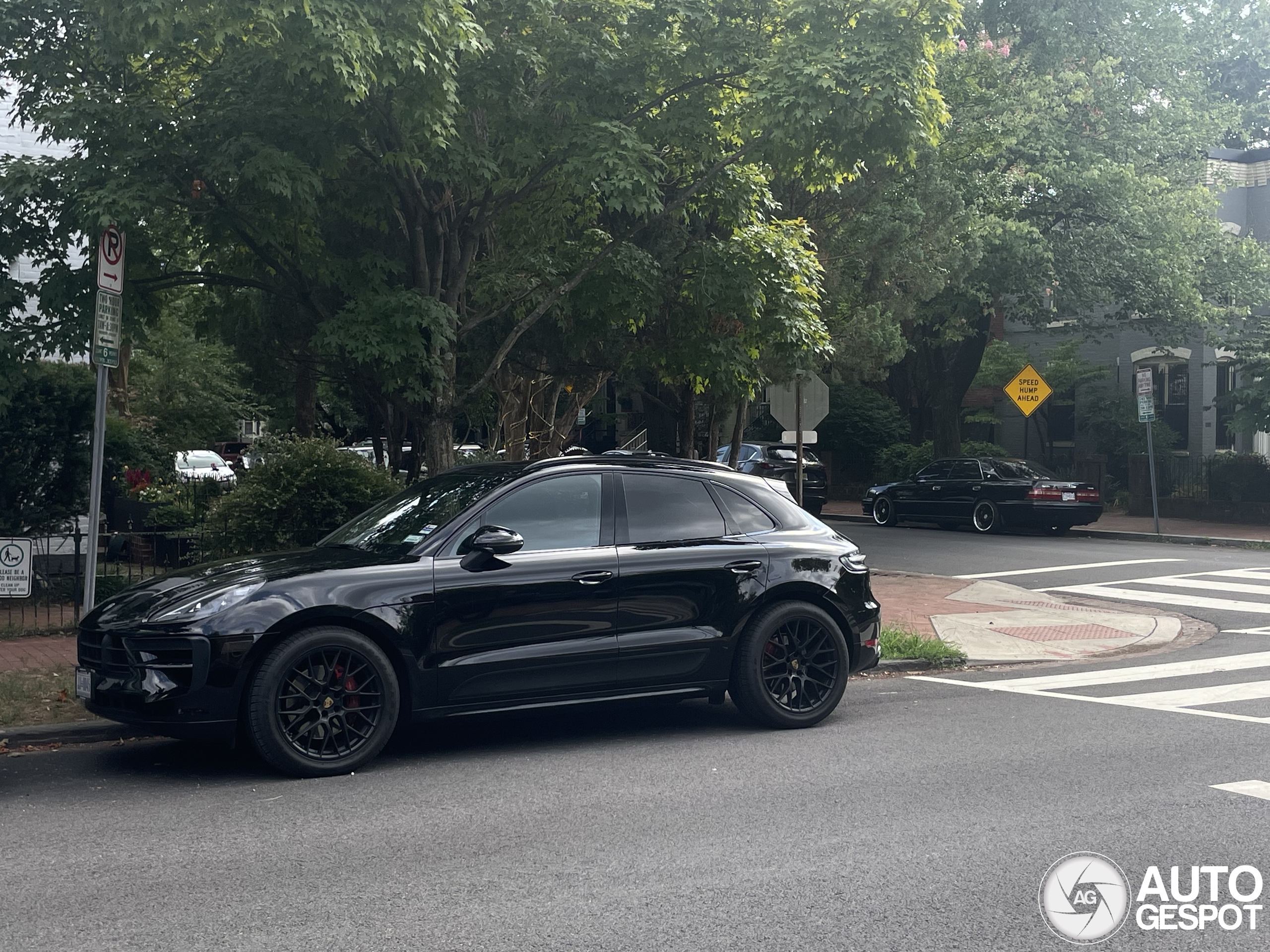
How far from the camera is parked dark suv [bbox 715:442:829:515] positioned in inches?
1062

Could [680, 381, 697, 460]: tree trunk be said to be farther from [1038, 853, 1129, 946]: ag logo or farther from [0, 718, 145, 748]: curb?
[1038, 853, 1129, 946]: ag logo

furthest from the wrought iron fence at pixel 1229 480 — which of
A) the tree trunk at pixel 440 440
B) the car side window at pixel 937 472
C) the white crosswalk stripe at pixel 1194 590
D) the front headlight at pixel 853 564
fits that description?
the front headlight at pixel 853 564

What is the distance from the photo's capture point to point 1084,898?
4.85m

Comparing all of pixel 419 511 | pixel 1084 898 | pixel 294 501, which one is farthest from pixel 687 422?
pixel 1084 898

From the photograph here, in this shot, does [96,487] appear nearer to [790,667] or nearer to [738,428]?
[790,667]

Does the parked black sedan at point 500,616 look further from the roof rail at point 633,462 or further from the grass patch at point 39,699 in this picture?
the grass patch at point 39,699

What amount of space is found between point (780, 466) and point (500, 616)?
2033 cm

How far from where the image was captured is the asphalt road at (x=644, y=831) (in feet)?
14.9

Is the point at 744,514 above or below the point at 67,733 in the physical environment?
above

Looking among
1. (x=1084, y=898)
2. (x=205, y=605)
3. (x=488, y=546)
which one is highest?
(x=488, y=546)

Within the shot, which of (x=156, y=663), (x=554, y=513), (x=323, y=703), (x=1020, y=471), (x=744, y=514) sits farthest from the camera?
(x=1020, y=471)

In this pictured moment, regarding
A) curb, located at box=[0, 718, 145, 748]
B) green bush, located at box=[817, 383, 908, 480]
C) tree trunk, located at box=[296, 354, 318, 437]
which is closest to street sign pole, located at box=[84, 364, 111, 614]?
curb, located at box=[0, 718, 145, 748]

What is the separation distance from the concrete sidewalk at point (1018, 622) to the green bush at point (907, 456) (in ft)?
59.5

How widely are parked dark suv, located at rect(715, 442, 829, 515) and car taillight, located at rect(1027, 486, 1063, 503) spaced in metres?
4.51
